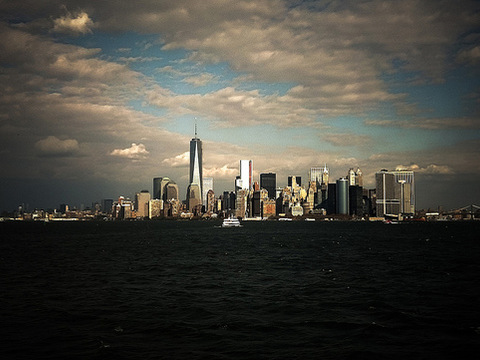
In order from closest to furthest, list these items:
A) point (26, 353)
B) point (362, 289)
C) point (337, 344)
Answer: point (26, 353) < point (337, 344) < point (362, 289)

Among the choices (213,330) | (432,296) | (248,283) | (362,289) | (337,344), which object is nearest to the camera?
(337,344)

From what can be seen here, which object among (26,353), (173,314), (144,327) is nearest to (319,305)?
(173,314)

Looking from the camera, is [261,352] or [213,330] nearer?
[261,352]

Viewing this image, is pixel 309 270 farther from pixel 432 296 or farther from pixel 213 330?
pixel 213 330

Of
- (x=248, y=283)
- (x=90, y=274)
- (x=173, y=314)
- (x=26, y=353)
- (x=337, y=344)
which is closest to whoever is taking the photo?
(x=26, y=353)

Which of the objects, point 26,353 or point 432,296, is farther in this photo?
point 432,296

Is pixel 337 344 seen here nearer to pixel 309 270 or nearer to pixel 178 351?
pixel 178 351

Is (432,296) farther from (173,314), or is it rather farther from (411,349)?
(173,314)

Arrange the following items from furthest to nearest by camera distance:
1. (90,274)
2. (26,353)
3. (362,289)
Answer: (90,274) → (362,289) → (26,353)

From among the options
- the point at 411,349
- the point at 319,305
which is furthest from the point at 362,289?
the point at 411,349
